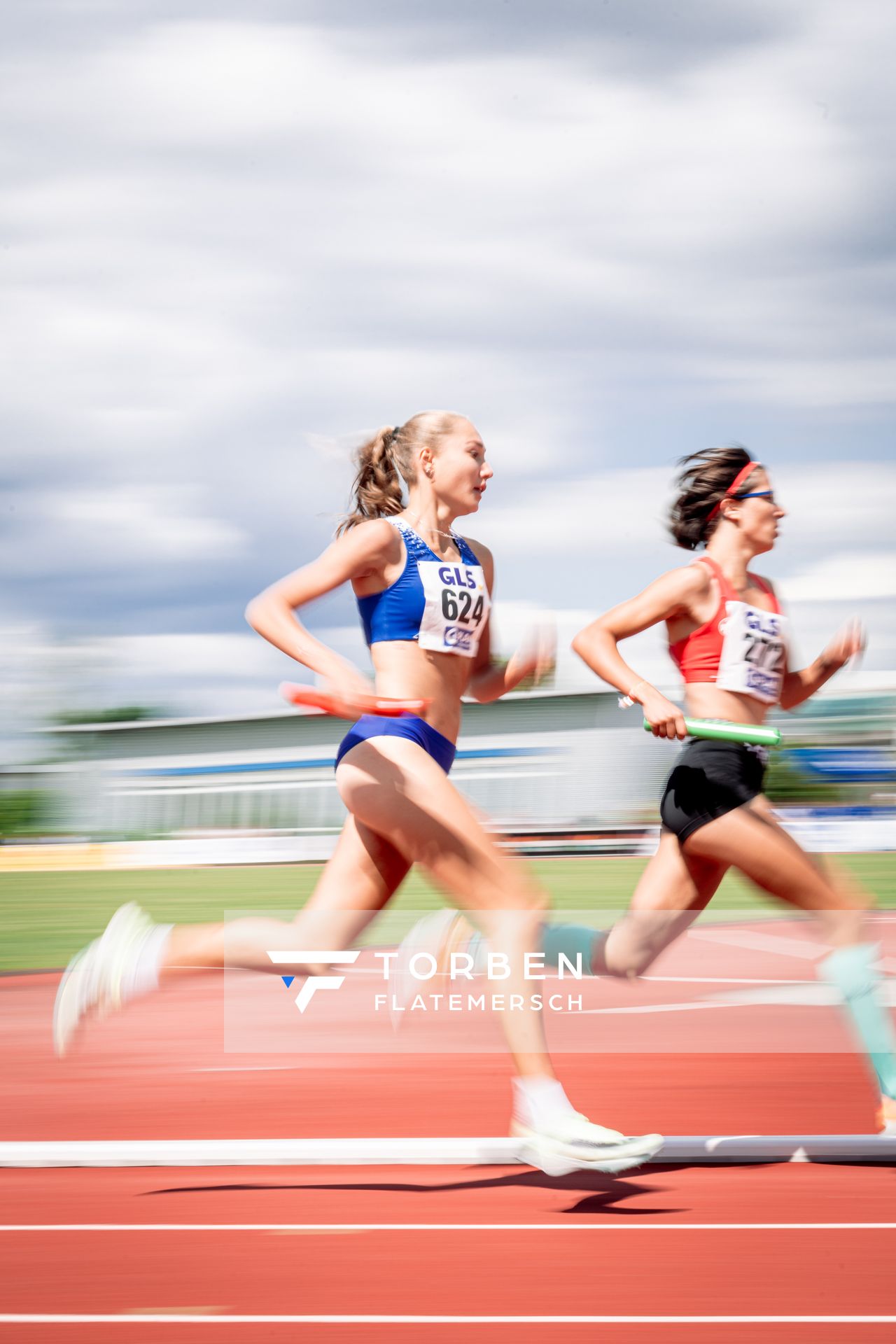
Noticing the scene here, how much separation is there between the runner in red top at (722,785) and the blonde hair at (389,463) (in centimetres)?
70

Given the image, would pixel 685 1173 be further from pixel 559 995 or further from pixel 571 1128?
pixel 559 995

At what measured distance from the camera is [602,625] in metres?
4.66

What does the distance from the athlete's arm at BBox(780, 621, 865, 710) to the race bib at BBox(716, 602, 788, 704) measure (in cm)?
23

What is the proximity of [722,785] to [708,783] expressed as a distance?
0.04m

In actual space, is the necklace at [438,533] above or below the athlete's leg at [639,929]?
above

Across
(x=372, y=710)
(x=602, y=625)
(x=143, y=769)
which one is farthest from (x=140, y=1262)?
(x=143, y=769)

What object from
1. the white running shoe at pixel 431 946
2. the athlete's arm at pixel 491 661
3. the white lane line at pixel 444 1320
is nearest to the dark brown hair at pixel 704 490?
the athlete's arm at pixel 491 661

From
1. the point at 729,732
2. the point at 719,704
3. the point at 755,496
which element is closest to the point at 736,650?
the point at 719,704

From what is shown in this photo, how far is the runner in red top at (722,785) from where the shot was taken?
4.50 m

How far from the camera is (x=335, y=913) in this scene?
4.25 m

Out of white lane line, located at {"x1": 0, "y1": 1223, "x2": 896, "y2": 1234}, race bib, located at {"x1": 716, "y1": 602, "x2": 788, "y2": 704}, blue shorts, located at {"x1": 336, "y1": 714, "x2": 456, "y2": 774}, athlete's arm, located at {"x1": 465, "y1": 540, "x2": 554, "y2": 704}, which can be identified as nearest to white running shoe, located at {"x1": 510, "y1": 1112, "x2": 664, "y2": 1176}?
white lane line, located at {"x1": 0, "y1": 1223, "x2": 896, "y2": 1234}

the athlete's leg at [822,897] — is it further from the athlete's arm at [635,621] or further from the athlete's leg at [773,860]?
the athlete's arm at [635,621]

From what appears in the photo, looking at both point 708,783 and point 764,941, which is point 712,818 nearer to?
point 708,783

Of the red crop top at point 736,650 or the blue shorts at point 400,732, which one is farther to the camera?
the red crop top at point 736,650
